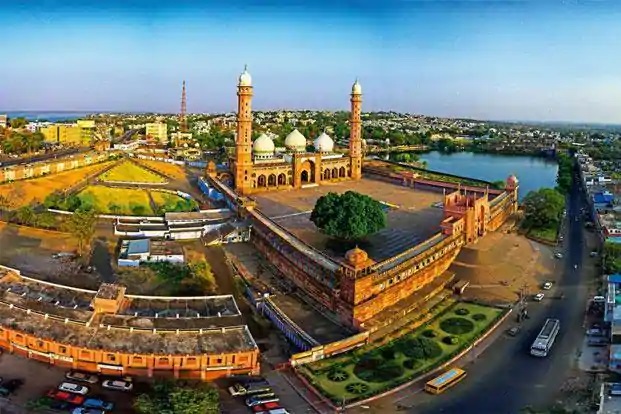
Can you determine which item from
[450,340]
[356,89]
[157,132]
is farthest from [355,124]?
[157,132]

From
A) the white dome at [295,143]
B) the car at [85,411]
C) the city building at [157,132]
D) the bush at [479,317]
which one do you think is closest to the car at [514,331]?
the bush at [479,317]

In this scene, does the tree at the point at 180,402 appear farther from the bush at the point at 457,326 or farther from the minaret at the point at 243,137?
the minaret at the point at 243,137

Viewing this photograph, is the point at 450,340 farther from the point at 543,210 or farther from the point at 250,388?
the point at 543,210

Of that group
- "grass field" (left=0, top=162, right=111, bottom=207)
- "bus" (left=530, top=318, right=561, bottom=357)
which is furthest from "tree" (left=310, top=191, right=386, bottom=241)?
"grass field" (left=0, top=162, right=111, bottom=207)

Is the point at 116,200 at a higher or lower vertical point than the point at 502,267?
higher

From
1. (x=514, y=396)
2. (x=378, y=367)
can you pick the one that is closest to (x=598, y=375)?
(x=514, y=396)

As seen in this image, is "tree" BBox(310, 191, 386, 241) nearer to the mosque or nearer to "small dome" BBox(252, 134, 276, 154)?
the mosque
